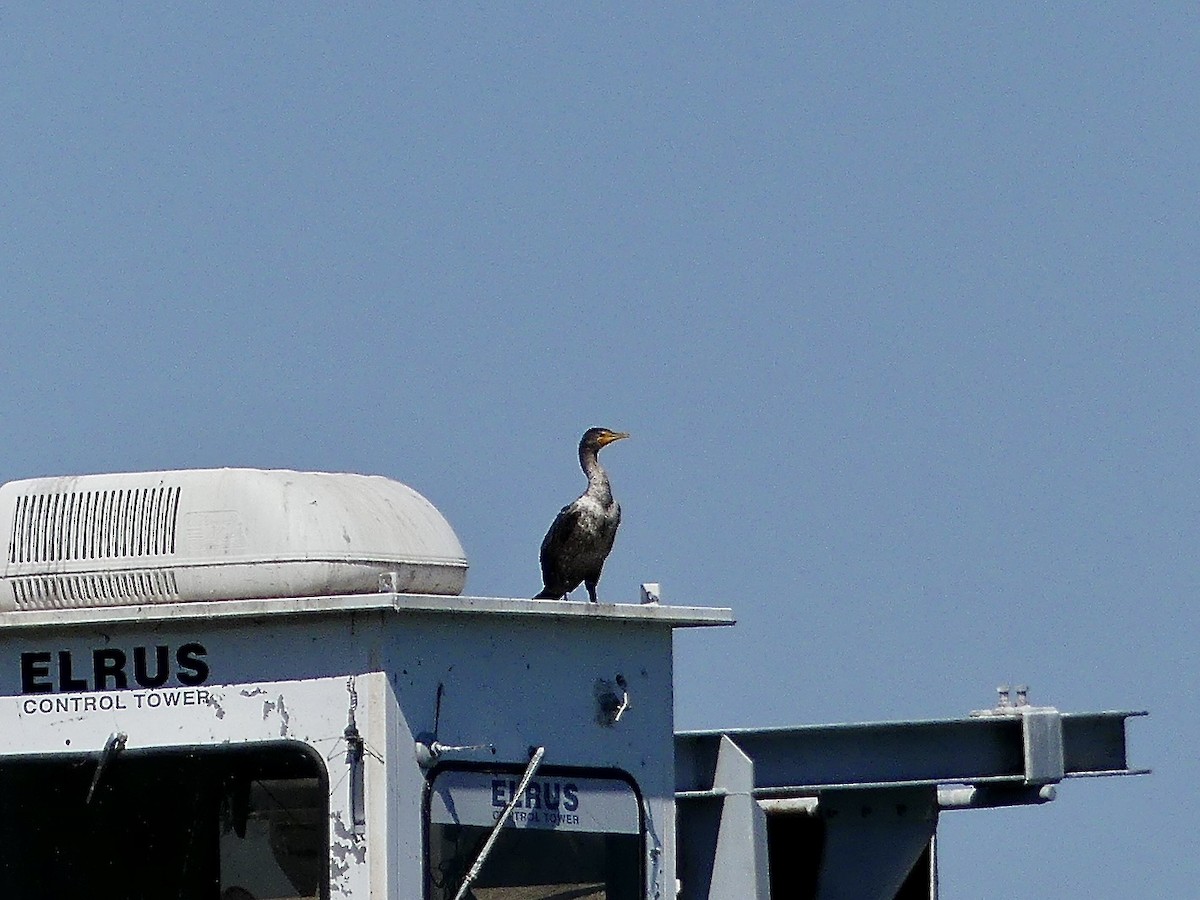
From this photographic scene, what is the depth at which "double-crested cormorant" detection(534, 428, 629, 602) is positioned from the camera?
996cm

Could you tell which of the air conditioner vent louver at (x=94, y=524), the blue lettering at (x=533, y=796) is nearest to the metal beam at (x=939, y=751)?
the blue lettering at (x=533, y=796)

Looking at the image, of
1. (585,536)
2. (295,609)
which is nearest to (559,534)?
(585,536)

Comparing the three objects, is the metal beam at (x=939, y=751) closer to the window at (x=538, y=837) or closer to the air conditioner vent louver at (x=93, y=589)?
the window at (x=538, y=837)

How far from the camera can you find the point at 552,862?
9.17 meters

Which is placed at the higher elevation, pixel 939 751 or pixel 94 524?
pixel 94 524

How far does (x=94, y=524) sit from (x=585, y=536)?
195 cm

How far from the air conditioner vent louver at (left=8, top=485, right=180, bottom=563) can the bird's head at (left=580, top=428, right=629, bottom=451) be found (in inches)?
76.7

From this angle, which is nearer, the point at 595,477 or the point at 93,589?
the point at 93,589

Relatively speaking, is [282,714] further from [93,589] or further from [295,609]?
[93,589]

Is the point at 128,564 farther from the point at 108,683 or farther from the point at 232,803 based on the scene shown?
the point at 232,803

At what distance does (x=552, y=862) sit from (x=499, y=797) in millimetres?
460

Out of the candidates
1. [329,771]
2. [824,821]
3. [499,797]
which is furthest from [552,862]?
[824,821]

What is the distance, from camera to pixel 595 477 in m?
10.2

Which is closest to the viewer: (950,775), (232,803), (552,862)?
(552,862)
